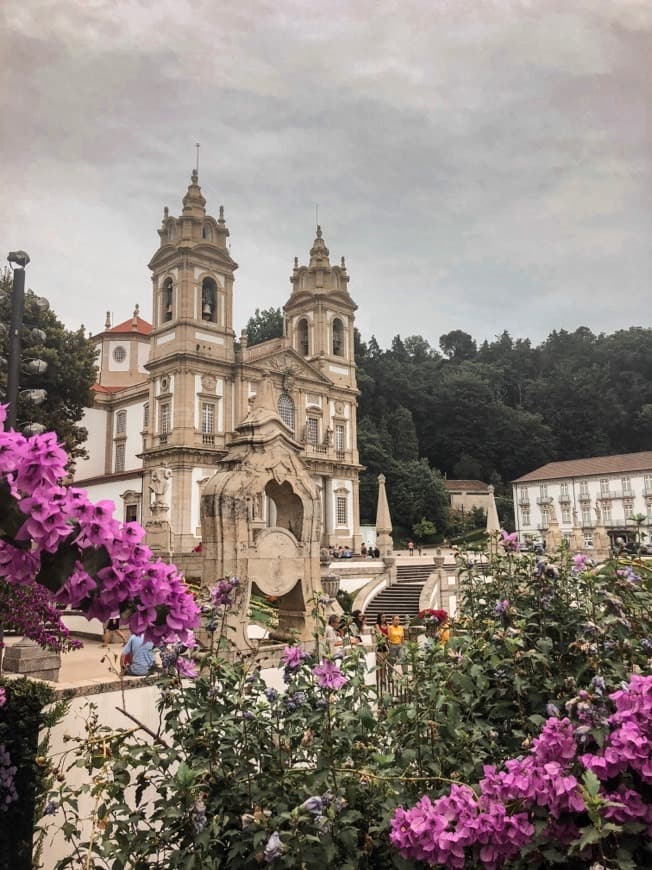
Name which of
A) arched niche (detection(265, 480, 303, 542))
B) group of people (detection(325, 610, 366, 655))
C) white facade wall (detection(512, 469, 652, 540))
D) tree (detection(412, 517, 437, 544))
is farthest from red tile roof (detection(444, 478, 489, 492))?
arched niche (detection(265, 480, 303, 542))

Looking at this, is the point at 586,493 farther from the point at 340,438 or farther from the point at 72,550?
the point at 72,550

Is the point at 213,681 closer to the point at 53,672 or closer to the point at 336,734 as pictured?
the point at 336,734

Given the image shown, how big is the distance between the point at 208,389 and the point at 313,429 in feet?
27.0

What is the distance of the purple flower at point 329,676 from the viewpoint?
323 centimetres

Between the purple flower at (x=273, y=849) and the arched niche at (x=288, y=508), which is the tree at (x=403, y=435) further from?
the purple flower at (x=273, y=849)

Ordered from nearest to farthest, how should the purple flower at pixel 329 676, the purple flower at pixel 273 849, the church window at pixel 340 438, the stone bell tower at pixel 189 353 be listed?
1. the purple flower at pixel 273 849
2. the purple flower at pixel 329 676
3. the stone bell tower at pixel 189 353
4. the church window at pixel 340 438

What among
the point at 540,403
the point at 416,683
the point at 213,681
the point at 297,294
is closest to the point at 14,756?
the point at 213,681

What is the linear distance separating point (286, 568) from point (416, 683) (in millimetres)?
6026

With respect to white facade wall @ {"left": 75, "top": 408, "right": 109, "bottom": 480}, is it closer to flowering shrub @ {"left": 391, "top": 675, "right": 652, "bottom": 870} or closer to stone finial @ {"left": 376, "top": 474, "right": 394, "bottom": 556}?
stone finial @ {"left": 376, "top": 474, "right": 394, "bottom": 556}

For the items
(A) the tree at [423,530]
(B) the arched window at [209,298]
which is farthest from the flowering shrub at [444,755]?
(A) the tree at [423,530]

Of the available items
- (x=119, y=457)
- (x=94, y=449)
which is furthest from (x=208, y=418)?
(x=94, y=449)

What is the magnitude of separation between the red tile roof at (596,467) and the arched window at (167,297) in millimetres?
37624

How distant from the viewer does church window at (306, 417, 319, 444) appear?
43.3 m

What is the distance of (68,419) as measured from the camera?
78.3 feet
